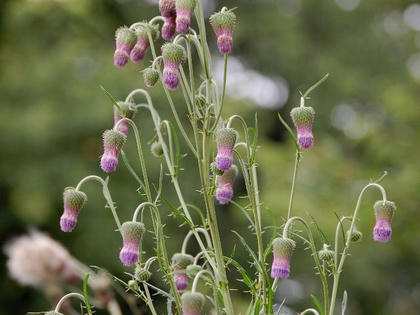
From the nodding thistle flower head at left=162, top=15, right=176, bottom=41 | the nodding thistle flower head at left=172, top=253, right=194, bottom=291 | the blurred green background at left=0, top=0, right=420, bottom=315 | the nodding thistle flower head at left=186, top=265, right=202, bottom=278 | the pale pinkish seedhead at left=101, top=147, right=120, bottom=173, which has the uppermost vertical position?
the nodding thistle flower head at left=162, top=15, right=176, bottom=41

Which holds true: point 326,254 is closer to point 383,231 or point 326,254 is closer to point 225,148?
point 383,231

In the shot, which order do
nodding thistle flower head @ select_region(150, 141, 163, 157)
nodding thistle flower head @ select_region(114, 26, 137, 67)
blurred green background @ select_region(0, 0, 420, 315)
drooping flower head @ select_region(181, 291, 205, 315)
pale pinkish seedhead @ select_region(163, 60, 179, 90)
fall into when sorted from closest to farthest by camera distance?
drooping flower head @ select_region(181, 291, 205, 315) < pale pinkish seedhead @ select_region(163, 60, 179, 90) < nodding thistle flower head @ select_region(114, 26, 137, 67) < nodding thistle flower head @ select_region(150, 141, 163, 157) < blurred green background @ select_region(0, 0, 420, 315)

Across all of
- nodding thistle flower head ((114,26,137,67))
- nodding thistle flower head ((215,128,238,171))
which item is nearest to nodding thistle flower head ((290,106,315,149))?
nodding thistle flower head ((215,128,238,171))

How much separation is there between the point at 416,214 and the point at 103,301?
16.1ft

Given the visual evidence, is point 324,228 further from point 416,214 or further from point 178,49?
point 178,49

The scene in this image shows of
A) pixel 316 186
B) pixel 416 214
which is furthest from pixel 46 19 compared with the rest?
pixel 416 214

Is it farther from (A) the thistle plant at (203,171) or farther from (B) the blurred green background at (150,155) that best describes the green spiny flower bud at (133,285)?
(B) the blurred green background at (150,155)

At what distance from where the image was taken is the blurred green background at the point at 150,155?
737 cm

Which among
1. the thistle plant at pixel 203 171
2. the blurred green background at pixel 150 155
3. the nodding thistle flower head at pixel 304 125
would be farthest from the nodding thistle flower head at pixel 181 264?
the blurred green background at pixel 150 155

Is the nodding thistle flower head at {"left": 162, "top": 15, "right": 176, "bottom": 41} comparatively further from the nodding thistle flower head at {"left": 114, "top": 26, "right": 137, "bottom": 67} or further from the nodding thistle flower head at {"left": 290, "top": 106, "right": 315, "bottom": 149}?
the nodding thistle flower head at {"left": 290, "top": 106, "right": 315, "bottom": 149}

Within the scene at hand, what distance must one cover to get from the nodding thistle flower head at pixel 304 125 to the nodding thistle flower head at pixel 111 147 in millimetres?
349

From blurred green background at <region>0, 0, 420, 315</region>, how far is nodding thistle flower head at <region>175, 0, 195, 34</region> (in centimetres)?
519

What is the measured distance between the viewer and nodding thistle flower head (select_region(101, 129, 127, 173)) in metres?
1.54

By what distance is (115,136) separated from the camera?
1.54m
